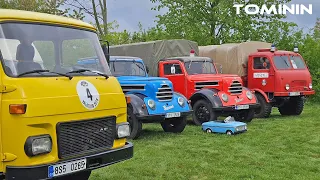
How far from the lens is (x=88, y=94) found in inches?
199

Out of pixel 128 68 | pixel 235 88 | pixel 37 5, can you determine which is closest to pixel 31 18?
pixel 128 68

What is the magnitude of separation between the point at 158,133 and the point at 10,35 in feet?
21.7

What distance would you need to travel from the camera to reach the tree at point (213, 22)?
81.6 feet

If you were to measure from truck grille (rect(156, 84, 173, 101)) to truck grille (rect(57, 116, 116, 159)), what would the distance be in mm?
4593

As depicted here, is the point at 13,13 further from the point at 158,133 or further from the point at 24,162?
the point at 158,133

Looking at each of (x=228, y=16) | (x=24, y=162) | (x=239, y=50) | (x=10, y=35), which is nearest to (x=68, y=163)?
(x=24, y=162)

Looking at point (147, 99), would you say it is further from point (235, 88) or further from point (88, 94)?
point (88, 94)

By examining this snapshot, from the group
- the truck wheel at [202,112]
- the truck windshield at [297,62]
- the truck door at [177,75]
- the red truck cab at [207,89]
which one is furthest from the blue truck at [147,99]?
the truck windshield at [297,62]

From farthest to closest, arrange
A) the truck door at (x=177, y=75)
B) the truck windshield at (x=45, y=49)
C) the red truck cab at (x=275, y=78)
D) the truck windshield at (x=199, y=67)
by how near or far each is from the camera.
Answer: the red truck cab at (x=275, y=78) < the truck windshield at (x=199, y=67) < the truck door at (x=177, y=75) < the truck windshield at (x=45, y=49)

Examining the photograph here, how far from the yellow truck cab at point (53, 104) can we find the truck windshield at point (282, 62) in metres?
9.56

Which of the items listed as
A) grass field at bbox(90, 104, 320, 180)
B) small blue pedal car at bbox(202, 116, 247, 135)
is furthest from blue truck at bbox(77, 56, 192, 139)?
small blue pedal car at bbox(202, 116, 247, 135)

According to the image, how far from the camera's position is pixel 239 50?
15.0m

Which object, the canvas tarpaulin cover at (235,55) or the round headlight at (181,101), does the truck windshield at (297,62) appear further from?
the round headlight at (181,101)

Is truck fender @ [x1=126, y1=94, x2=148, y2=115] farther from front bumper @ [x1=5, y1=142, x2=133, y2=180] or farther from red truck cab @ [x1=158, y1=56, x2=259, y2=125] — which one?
front bumper @ [x1=5, y1=142, x2=133, y2=180]
